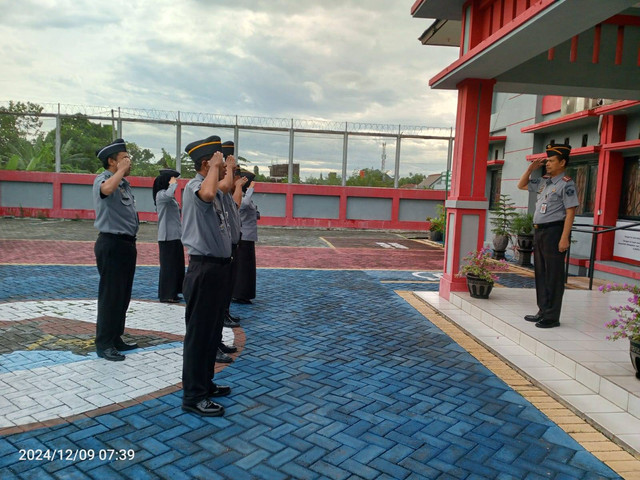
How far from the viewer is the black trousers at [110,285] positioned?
4.26 meters

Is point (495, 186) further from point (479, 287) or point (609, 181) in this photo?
point (479, 287)

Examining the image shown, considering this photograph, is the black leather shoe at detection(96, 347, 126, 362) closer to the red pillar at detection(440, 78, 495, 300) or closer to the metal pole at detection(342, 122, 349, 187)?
the red pillar at detection(440, 78, 495, 300)

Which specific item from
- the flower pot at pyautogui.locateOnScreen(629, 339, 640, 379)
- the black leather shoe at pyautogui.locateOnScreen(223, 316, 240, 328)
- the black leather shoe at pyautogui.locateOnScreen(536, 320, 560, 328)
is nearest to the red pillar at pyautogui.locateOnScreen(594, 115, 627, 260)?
the black leather shoe at pyautogui.locateOnScreen(536, 320, 560, 328)

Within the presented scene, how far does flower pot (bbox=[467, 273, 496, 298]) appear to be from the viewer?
6551mm

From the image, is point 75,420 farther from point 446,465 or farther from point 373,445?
point 446,465

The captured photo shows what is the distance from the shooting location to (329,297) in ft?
23.9

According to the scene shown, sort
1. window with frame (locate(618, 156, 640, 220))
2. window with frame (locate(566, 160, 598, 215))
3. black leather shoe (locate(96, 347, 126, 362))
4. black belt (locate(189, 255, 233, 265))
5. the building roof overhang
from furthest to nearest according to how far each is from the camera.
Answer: window with frame (locate(566, 160, 598, 215)) < window with frame (locate(618, 156, 640, 220)) < the building roof overhang < black leather shoe (locate(96, 347, 126, 362)) < black belt (locate(189, 255, 233, 265))

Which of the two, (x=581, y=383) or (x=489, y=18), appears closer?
(x=581, y=383)

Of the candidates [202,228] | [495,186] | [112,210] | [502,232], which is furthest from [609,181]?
[112,210]

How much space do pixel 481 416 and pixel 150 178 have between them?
66.3ft

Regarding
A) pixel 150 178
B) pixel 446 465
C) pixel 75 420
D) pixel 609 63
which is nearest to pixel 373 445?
pixel 446 465

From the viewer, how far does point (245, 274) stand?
21.3 ft
